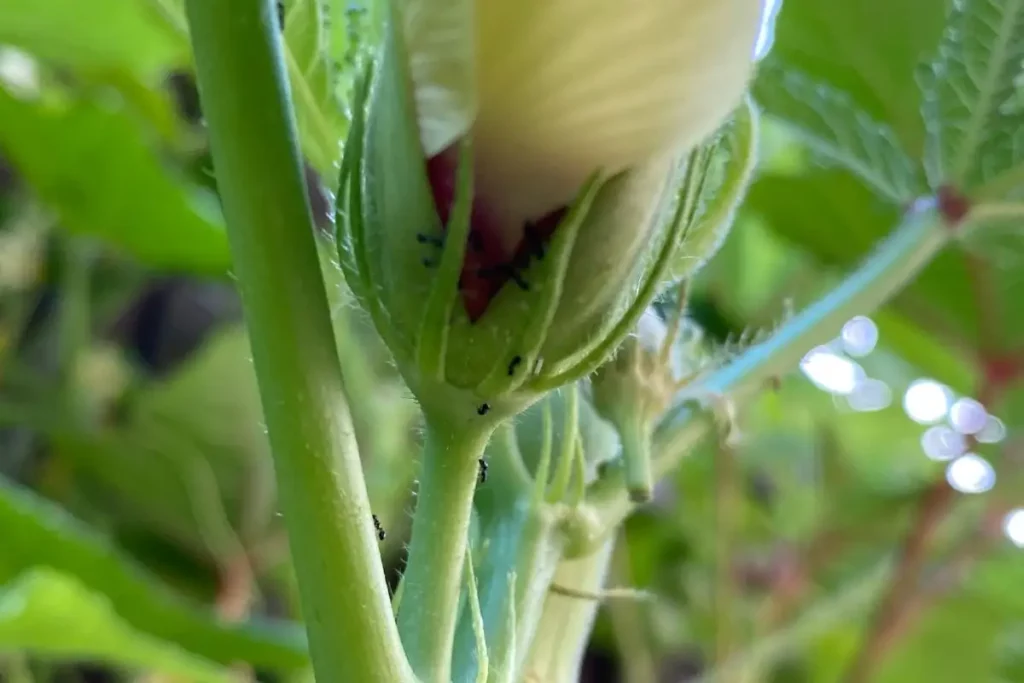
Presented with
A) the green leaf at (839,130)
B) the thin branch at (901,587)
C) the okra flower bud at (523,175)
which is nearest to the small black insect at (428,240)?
the okra flower bud at (523,175)

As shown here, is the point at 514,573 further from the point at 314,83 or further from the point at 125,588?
the point at 125,588

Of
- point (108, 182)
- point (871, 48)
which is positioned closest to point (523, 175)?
point (871, 48)

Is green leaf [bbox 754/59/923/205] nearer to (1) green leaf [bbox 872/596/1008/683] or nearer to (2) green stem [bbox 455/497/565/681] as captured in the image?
(2) green stem [bbox 455/497/565/681]

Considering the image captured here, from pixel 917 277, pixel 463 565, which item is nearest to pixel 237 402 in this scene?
pixel 917 277

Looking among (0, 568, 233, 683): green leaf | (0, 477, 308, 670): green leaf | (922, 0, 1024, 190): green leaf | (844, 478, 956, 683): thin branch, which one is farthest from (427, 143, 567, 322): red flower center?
(844, 478, 956, 683): thin branch

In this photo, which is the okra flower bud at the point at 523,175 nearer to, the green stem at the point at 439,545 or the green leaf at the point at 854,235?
the green stem at the point at 439,545

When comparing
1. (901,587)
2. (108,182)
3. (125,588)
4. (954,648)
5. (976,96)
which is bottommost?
(954,648)

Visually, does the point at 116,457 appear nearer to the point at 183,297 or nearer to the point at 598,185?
the point at 183,297
